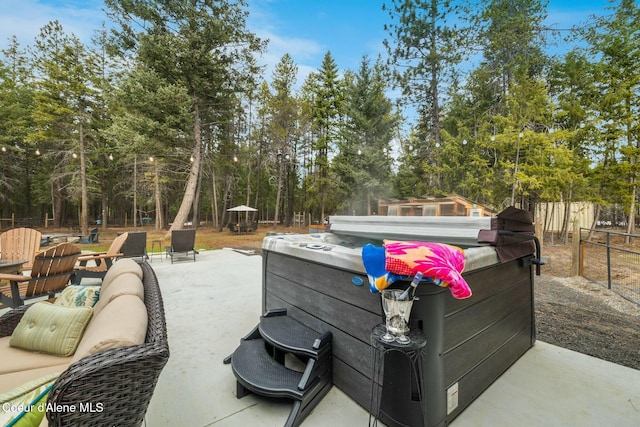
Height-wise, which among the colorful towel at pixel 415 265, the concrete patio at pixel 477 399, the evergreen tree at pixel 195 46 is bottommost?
the concrete patio at pixel 477 399

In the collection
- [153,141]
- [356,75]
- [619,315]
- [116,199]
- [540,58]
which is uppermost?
[356,75]

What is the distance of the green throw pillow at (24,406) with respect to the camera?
89 centimetres

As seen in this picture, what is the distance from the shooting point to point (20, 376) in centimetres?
136

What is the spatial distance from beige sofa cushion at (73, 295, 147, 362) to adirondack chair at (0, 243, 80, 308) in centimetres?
223

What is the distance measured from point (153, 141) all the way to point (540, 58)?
550 inches

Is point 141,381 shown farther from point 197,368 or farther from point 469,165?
point 469,165

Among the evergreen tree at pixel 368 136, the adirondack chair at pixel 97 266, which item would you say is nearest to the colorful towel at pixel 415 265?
the adirondack chair at pixel 97 266

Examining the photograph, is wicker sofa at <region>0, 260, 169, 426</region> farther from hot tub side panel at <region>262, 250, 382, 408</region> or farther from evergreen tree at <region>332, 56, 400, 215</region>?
evergreen tree at <region>332, 56, 400, 215</region>

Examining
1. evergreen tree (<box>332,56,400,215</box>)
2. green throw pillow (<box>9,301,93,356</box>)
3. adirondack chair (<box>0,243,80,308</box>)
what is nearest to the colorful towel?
green throw pillow (<box>9,301,93,356</box>)

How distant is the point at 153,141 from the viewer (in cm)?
1001

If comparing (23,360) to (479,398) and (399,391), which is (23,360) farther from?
(479,398)

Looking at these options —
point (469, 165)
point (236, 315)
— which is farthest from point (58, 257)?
point (469, 165)

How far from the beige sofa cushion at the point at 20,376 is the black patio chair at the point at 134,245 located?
4.63 metres

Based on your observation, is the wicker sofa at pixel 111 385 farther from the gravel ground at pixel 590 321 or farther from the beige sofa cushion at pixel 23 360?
the gravel ground at pixel 590 321
